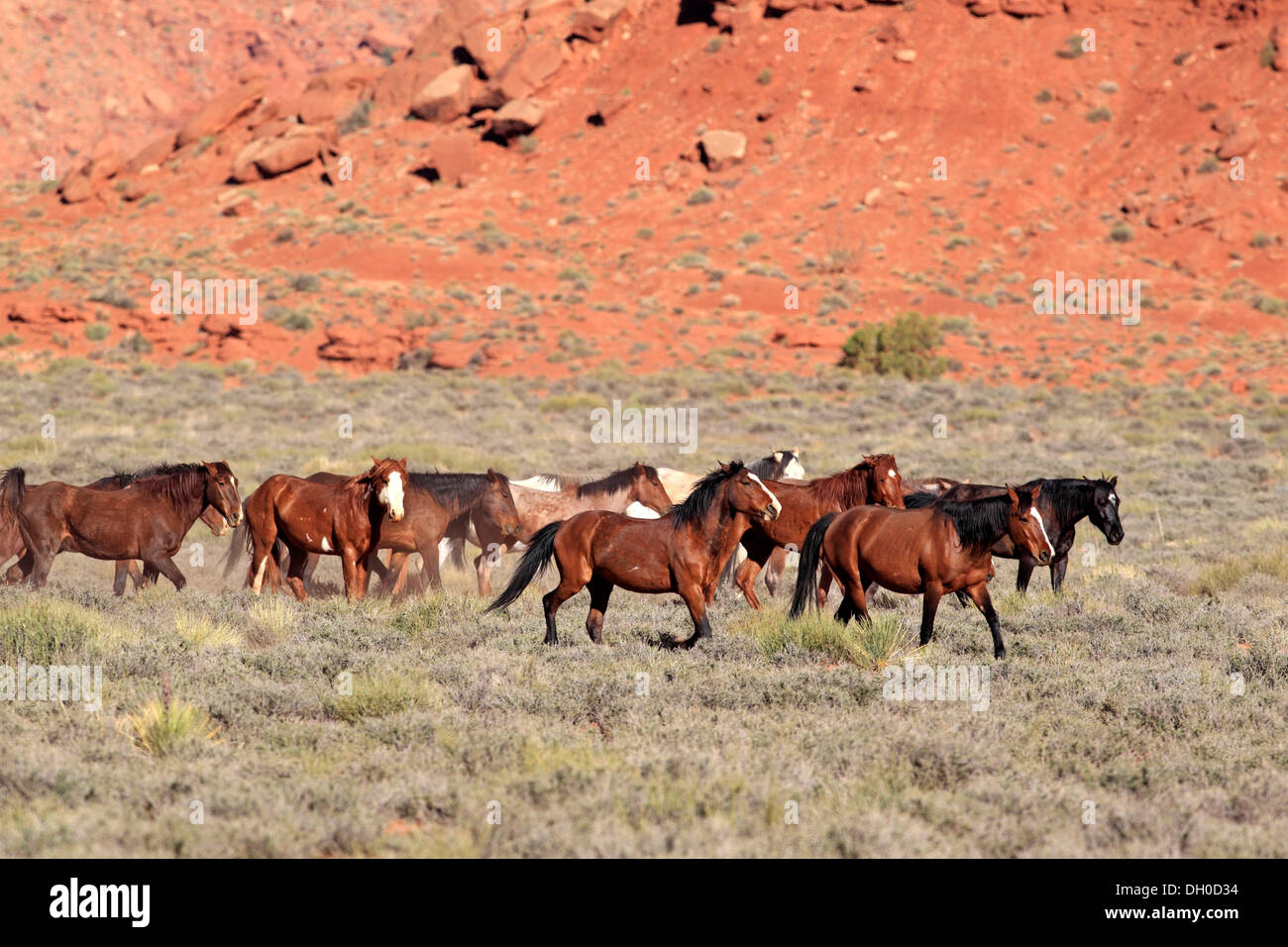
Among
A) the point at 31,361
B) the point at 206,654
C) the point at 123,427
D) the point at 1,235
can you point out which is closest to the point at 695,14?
the point at 1,235

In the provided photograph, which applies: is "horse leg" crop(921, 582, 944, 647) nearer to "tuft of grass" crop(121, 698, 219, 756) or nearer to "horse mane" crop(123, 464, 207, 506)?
"tuft of grass" crop(121, 698, 219, 756)

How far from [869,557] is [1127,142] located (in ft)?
166

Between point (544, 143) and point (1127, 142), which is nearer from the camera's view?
point (1127, 142)

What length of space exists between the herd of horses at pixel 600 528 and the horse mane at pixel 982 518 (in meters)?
0.01

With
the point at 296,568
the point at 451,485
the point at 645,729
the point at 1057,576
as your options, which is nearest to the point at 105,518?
the point at 296,568

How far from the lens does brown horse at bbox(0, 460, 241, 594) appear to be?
1195cm

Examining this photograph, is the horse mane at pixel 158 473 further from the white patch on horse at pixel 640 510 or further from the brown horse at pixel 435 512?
the white patch on horse at pixel 640 510

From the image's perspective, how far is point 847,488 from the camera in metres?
12.0

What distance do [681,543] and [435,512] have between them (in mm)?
4157

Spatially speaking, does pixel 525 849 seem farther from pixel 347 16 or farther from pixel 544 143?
pixel 347 16

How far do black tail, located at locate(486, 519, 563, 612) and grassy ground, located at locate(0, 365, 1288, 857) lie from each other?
16.9 inches

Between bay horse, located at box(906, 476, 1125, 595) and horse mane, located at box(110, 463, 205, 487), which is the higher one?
horse mane, located at box(110, 463, 205, 487)

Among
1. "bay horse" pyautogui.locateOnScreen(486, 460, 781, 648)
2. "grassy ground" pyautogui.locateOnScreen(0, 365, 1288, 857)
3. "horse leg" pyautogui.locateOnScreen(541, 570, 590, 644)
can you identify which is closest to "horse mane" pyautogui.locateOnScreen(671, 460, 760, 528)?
"bay horse" pyautogui.locateOnScreen(486, 460, 781, 648)
